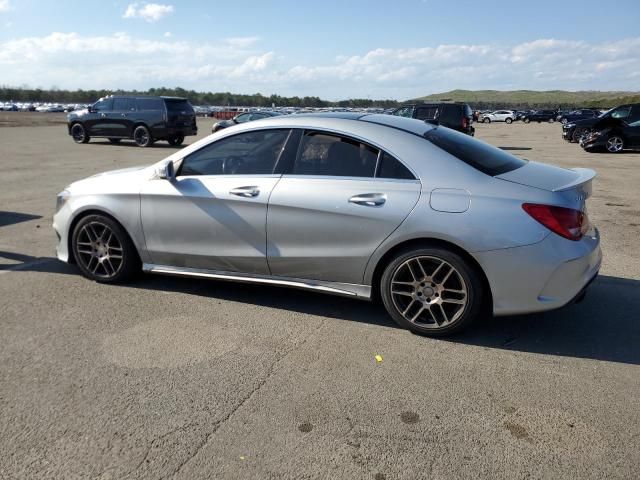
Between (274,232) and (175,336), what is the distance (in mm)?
1117

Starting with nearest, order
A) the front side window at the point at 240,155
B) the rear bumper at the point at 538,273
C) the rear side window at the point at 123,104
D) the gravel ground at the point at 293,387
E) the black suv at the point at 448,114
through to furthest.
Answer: the gravel ground at the point at 293,387
the rear bumper at the point at 538,273
the front side window at the point at 240,155
the black suv at the point at 448,114
the rear side window at the point at 123,104

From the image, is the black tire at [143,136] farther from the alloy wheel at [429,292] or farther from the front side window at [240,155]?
the alloy wheel at [429,292]

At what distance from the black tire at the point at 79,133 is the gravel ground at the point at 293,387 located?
2019 cm

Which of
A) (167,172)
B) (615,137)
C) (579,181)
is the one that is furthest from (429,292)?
(615,137)

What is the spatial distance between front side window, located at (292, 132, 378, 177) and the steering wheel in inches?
20.6

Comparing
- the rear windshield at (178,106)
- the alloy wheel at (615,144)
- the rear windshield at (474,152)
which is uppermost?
the rear windshield at (178,106)

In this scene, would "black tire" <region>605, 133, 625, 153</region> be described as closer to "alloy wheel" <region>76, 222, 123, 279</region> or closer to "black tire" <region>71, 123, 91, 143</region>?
"alloy wheel" <region>76, 222, 123, 279</region>

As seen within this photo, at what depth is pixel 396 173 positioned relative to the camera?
4137mm

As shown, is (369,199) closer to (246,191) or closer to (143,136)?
(246,191)

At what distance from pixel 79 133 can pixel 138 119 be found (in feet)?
11.6

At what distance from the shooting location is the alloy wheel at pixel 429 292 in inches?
156

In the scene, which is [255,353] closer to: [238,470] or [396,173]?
[238,470]

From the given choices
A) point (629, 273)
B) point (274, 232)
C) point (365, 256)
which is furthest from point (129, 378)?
point (629, 273)

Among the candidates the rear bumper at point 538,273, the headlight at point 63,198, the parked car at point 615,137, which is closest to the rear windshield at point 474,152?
the rear bumper at point 538,273
